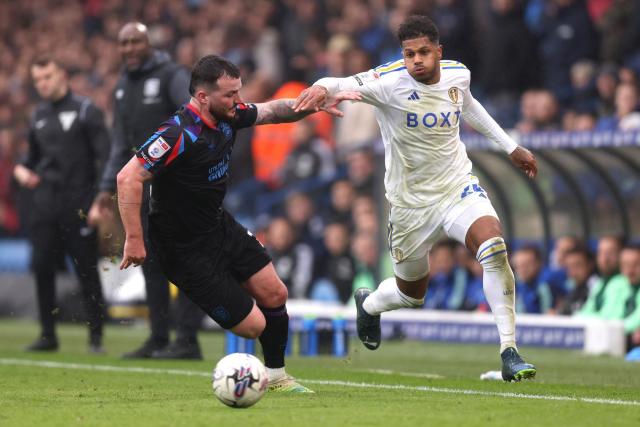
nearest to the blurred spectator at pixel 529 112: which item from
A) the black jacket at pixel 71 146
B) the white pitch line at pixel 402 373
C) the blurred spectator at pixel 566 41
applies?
the blurred spectator at pixel 566 41

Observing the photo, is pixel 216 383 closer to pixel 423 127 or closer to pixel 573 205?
pixel 423 127

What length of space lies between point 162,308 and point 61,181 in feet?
6.18

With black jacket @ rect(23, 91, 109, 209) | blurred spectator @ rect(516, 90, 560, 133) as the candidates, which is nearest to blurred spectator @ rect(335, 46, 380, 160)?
blurred spectator @ rect(516, 90, 560, 133)

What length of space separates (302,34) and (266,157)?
7.38 feet

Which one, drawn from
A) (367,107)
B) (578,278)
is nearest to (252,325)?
(578,278)

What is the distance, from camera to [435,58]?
943cm

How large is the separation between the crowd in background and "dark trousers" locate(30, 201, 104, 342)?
432 cm

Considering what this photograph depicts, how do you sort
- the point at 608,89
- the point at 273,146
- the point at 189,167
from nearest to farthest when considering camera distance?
the point at 189,167 → the point at 608,89 → the point at 273,146

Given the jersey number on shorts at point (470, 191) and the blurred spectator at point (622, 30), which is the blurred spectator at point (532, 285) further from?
the jersey number on shorts at point (470, 191)

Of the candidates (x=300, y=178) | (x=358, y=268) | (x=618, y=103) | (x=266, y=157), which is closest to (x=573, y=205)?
(x=618, y=103)

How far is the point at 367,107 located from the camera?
60.8ft

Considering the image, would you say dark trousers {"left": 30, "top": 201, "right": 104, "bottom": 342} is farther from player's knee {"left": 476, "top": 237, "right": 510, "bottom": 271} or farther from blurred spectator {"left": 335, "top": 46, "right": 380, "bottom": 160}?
blurred spectator {"left": 335, "top": 46, "right": 380, "bottom": 160}

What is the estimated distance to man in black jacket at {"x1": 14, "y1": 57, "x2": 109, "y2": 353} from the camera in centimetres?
1301

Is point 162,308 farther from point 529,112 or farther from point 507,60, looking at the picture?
point 507,60
